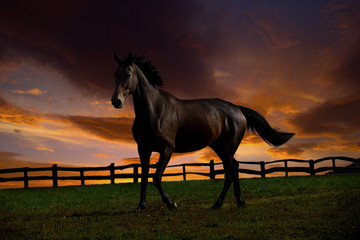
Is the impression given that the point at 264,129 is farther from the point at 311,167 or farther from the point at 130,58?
the point at 311,167

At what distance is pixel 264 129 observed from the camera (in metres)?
8.56

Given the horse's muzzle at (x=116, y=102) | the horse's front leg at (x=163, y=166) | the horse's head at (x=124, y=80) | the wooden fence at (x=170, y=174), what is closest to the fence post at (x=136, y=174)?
the wooden fence at (x=170, y=174)

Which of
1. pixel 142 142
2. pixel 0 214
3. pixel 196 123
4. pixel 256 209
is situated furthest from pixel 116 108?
pixel 0 214

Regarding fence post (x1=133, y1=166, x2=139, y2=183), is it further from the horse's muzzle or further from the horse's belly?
the horse's muzzle

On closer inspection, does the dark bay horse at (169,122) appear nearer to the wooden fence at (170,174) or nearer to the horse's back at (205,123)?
the horse's back at (205,123)

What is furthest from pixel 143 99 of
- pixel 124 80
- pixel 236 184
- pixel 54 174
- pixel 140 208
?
pixel 54 174

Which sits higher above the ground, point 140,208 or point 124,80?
point 124,80

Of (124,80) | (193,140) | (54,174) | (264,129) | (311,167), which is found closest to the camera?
(124,80)

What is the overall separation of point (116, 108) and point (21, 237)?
8.83ft

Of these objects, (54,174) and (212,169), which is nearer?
(54,174)

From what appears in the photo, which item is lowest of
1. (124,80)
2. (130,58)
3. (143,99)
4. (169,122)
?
(169,122)

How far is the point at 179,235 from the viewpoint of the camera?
4.40 metres

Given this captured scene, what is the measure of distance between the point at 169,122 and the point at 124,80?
127 cm

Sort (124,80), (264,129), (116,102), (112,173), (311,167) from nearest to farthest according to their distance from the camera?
1. (116,102)
2. (124,80)
3. (264,129)
4. (112,173)
5. (311,167)
